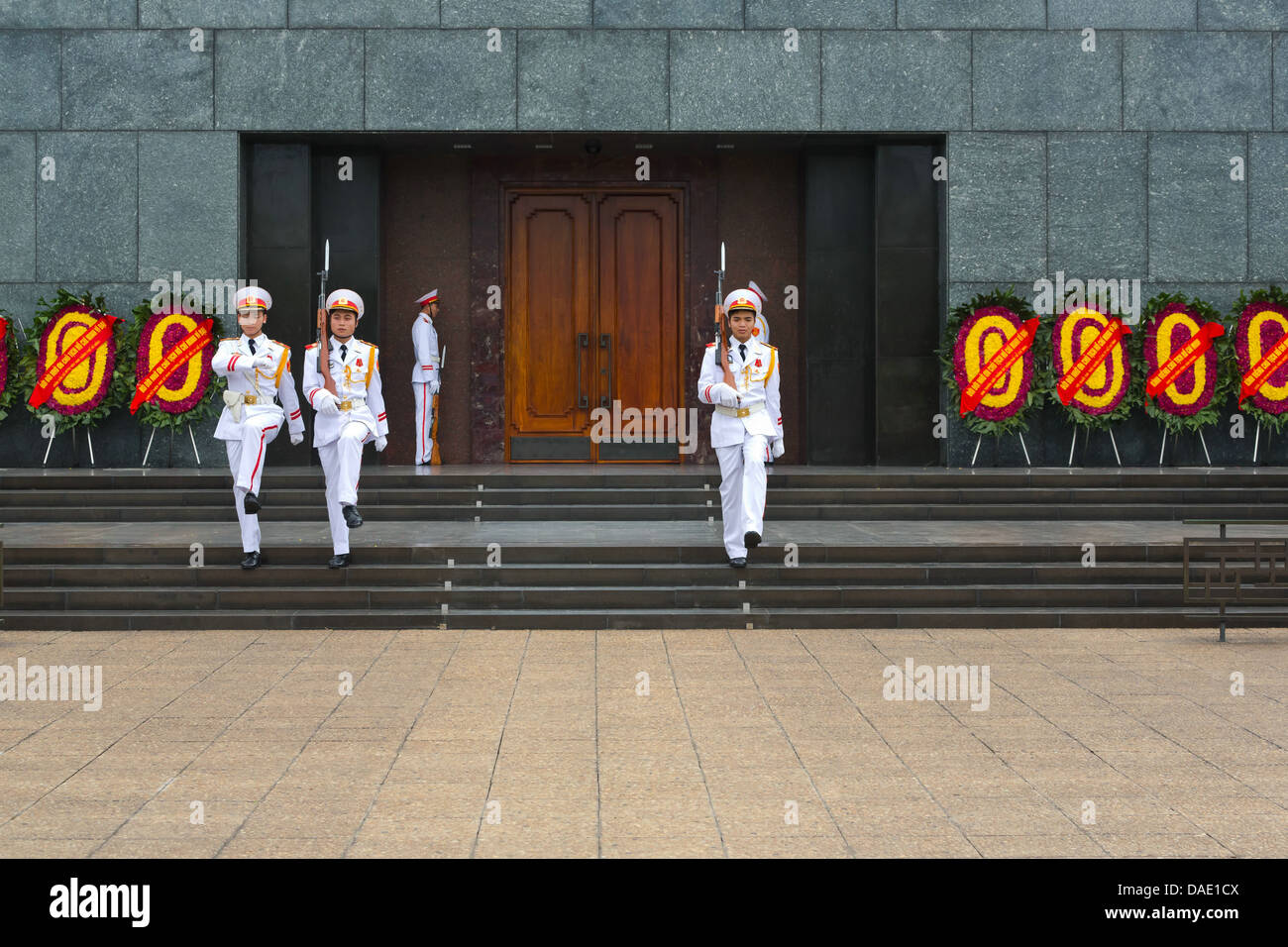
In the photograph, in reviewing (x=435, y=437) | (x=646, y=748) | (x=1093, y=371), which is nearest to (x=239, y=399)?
(x=646, y=748)

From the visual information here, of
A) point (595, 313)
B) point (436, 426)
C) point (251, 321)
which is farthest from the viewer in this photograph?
point (595, 313)

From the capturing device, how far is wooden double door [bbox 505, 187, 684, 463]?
58.0 ft

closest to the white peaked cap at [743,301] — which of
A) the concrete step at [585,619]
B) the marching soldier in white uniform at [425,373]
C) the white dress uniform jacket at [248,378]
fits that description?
the concrete step at [585,619]

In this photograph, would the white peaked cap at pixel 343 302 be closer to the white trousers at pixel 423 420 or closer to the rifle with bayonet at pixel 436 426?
the white trousers at pixel 423 420

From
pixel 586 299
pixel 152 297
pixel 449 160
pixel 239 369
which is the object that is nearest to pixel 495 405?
pixel 586 299

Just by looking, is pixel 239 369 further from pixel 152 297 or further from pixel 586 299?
pixel 586 299

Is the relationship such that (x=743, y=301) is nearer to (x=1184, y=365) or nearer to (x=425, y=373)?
(x=425, y=373)

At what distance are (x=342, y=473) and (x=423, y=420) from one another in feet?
21.2

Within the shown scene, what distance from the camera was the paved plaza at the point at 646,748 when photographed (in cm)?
500

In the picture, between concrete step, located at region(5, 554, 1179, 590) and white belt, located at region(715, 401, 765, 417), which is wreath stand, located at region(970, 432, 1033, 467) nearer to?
concrete step, located at region(5, 554, 1179, 590)

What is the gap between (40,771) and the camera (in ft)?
19.4

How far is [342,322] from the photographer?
10.9 metres

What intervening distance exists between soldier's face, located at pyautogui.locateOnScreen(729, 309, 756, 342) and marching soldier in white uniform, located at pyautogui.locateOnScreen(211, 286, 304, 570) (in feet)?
11.9

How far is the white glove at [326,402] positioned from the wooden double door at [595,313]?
7.10 m
